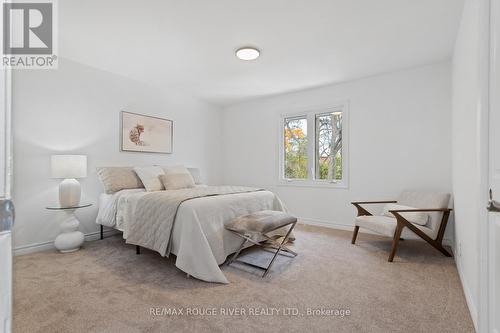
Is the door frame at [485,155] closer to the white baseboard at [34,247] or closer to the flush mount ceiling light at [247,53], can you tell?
the flush mount ceiling light at [247,53]

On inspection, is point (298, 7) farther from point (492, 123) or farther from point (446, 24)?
point (492, 123)

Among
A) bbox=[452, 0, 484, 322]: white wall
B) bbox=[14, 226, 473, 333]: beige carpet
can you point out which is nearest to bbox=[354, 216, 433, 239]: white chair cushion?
bbox=[14, 226, 473, 333]: beige carpet

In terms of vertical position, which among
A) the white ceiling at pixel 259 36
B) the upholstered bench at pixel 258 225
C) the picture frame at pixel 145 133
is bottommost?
the upholstered bench at pixel 258 225

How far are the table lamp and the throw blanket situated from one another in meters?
0.87

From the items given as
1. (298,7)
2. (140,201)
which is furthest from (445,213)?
(140,201)

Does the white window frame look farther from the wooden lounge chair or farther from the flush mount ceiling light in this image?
the flush mount ceiling light

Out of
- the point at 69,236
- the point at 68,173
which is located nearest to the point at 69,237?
the point at 69,236

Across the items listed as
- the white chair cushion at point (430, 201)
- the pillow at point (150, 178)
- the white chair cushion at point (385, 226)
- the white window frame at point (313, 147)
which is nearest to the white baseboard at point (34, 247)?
the pillow at point (150, 178)

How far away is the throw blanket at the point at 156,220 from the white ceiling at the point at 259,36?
67.4 inches

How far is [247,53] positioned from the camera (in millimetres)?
2941

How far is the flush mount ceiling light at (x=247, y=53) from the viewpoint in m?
2.88

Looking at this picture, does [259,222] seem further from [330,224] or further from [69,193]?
[69,193]

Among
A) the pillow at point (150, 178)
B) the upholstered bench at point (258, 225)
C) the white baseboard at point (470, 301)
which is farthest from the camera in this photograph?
the pillow at point (150, 178)

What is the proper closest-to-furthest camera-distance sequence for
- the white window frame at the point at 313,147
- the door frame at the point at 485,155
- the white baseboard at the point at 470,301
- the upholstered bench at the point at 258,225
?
the door frame at the point at 485,155
the white baseboard at the point at 470,301
the upholstered bench at the point at 258,225
the white window frame at the point at 313,147
